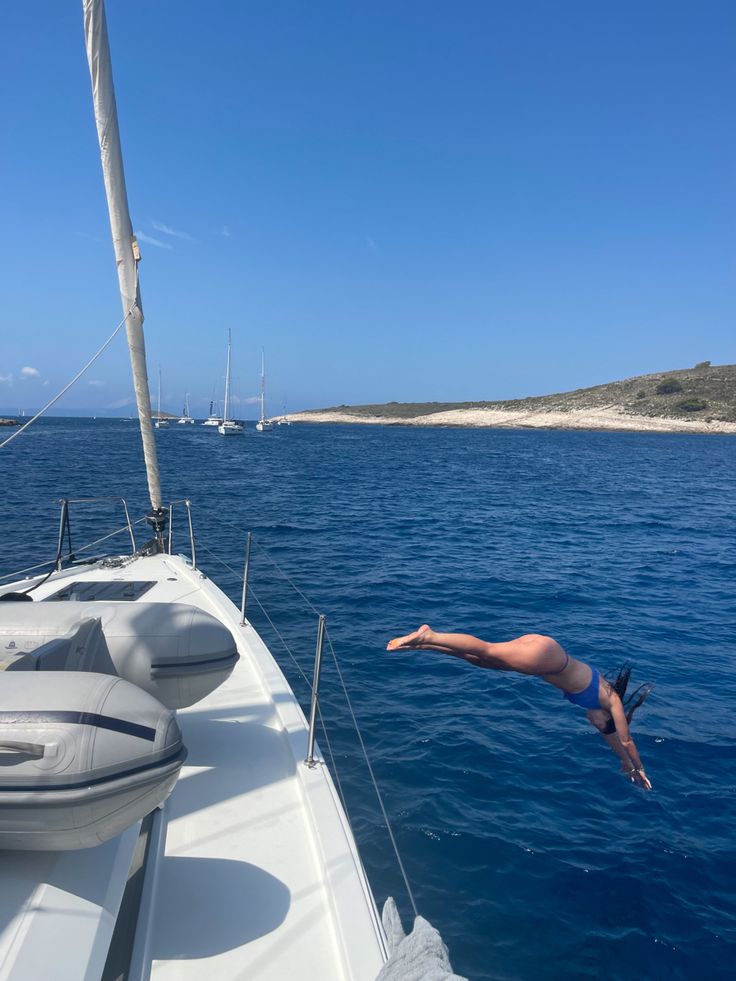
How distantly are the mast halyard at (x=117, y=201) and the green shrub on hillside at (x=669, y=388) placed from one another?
107 meters

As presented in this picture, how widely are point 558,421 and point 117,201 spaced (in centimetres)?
10047

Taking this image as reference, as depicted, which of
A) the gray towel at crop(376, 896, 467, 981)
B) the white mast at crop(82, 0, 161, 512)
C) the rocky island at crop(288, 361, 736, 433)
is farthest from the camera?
the rocky island at crop(288, 361, 736, 433)

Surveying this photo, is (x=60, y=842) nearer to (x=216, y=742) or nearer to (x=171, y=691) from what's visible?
(x=171, y=691)

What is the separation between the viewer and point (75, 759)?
2.37 m

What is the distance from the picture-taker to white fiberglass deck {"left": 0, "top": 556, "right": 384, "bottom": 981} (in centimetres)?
262

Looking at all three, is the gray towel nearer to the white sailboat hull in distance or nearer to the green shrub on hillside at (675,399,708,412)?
the white sailboat hull in distance

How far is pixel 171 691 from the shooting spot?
12.7 ft

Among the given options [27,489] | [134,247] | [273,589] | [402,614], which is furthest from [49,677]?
[27,489]

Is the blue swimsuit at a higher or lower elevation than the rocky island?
lower

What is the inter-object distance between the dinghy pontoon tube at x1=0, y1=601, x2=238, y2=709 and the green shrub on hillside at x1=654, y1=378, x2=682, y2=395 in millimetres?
110150

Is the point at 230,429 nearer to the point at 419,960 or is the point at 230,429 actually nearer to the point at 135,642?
the point at 135,642

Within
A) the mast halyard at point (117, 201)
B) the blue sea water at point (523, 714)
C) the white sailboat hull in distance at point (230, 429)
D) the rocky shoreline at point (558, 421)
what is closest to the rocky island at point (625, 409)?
the rocky shoreline at point (558, 421)

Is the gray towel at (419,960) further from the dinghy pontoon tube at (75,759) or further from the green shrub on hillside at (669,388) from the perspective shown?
the green shrub on hillside at (669,388)

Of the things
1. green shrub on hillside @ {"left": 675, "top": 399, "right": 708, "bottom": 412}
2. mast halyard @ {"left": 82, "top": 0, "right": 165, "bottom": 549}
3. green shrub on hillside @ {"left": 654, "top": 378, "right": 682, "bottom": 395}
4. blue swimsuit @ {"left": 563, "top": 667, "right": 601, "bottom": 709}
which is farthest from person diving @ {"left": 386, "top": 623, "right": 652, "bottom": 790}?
green shrub on hillside @ {"left": 654, "top": 378, "right": 682, "bottom": 395}
